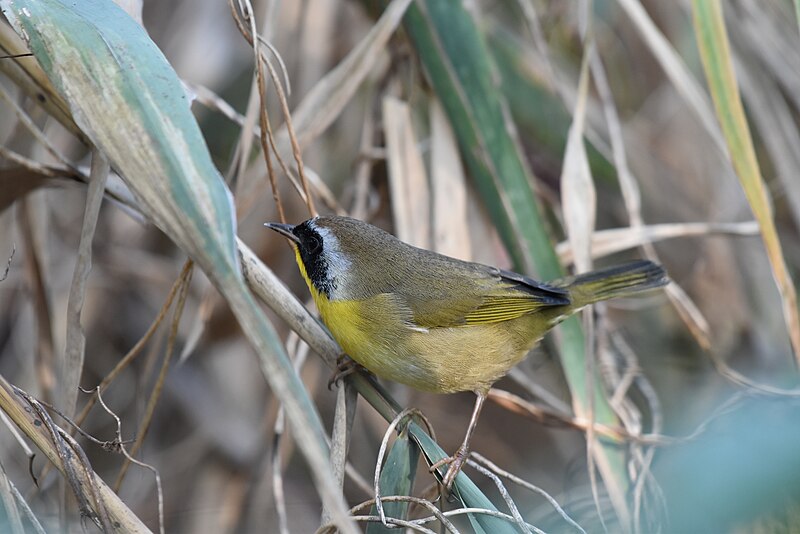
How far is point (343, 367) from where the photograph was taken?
2.26m

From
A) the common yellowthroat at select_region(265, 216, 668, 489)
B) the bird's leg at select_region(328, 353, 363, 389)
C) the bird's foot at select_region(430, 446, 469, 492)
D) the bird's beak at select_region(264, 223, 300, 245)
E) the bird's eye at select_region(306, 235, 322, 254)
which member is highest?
the bird's beak at select_region(264, 223, 300, 245)

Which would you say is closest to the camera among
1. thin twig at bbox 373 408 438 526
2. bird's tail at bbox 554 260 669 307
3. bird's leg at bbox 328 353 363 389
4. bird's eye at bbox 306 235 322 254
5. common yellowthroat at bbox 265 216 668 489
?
thin twig at bbox 373 408 438 526

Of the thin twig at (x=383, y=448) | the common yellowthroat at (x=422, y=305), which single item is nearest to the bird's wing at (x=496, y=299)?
the common yellowthroat at (x=422, y=305)

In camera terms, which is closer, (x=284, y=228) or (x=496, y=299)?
(x=284, y=228)

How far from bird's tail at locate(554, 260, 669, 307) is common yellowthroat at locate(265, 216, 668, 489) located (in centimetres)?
2

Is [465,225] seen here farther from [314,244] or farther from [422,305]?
[314,244]

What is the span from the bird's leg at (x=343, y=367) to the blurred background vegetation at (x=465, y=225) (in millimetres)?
394

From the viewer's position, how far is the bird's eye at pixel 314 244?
2518mm

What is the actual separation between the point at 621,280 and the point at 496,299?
561 millimetres

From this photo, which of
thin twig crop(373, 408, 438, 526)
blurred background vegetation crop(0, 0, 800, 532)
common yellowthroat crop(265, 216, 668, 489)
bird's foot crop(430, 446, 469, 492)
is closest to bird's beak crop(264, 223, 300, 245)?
common yellowthroat crop(265, 216, 668, 489)

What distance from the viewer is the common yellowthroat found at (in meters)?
2.41

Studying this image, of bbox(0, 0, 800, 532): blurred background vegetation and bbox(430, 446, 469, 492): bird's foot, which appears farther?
bbox(0, 0, 800, 532): blurred background vegetation

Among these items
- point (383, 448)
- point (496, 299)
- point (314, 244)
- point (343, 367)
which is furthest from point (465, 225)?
point (383, 448)

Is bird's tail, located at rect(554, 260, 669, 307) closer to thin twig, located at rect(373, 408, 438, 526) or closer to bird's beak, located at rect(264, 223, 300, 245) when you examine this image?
bird's beak, located at rect(264, 223, 300, 245)
